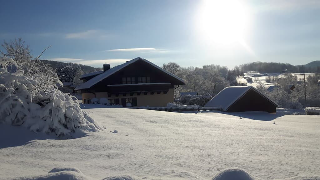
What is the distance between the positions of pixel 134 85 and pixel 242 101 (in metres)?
11.3

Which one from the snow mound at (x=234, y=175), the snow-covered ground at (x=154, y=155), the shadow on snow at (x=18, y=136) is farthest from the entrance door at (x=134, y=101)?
the snow mound at (x=234, y=175)

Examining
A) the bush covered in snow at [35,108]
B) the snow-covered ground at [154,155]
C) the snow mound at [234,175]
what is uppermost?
the bush covered in snow at [35,108]

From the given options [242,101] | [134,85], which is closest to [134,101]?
[134,85]

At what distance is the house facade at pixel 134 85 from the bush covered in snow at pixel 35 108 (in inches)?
695

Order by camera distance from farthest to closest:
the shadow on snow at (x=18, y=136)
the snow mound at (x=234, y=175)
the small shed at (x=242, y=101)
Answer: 1. the small shed at (x=242, y=101)
2. the shadow on snow at (x=18, y=136)
3. the snow mound at (x=234, y=175)

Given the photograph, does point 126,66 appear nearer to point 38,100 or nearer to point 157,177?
point 38,100

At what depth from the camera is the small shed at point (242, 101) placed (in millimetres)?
22797

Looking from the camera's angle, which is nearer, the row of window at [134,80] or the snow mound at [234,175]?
the snow mound at [234,175]

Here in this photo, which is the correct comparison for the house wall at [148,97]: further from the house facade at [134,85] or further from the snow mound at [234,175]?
the snow mound at [234,175]

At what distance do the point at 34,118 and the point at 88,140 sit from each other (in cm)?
158

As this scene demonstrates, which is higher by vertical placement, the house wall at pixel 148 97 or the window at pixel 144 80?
the window at pixel 144 80

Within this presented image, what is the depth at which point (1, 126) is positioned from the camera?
5.32 m

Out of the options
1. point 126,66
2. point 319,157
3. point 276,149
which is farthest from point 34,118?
point 126,66

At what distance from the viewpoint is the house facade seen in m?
24.5
